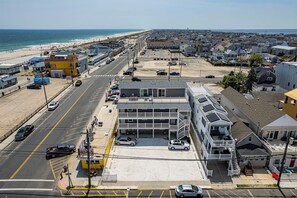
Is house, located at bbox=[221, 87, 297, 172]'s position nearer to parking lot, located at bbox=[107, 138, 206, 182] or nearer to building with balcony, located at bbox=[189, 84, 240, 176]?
building with balcony, located at bbox=[189, 84, 240, 176]

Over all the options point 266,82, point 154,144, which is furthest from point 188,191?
point 266,82

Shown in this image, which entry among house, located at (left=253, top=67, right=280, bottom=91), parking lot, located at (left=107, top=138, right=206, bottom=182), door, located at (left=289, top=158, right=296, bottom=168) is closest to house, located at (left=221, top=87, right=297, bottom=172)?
door, located at (left=289, top=158, right=296, bottom=168)

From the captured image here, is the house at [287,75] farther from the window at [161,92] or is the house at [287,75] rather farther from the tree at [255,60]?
the window at [161,92]

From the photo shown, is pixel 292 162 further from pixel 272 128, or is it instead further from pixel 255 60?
pixel 255 60

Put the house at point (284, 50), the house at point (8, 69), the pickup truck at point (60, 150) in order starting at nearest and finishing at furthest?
the pickup truck at point (60, 150) < the house at point (8, 69) < the house at point (284, 50)

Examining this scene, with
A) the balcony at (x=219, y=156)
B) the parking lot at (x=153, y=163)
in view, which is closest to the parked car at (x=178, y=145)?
the parking lot at (x=153, y=163)

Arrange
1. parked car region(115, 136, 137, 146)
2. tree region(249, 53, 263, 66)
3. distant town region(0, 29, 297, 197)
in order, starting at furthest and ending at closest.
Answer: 1. tree region(249, 53, 263, 66)
2. parked car region(115, 136, 137, 146)
3. distant town region(0, 29, 297, 197)
